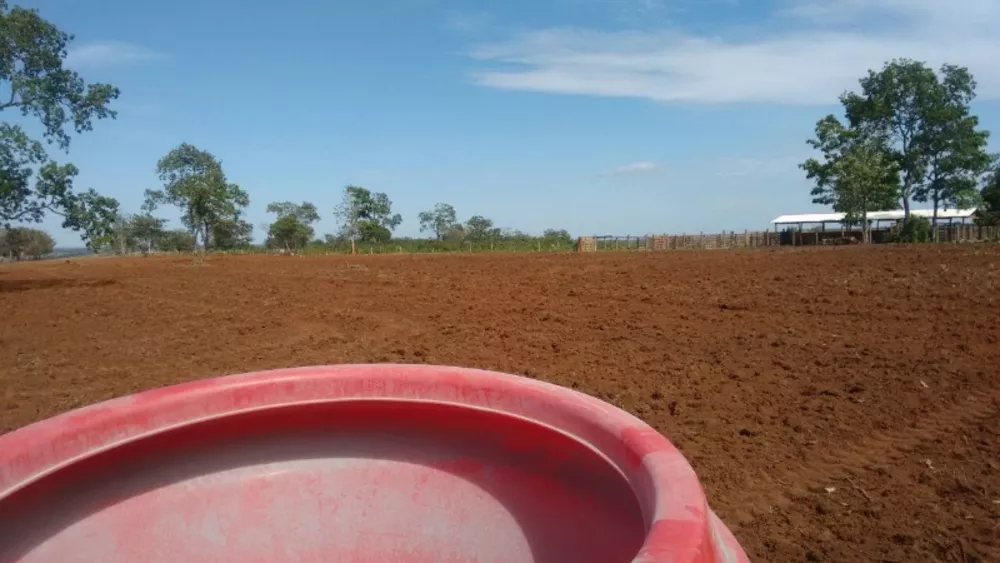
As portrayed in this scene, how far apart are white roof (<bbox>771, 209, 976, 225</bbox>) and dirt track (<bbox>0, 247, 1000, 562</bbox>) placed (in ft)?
151

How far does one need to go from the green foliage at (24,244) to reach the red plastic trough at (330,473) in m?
65.3

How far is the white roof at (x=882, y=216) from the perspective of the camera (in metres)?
55.9

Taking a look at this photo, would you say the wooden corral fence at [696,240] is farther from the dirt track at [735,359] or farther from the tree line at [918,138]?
the dirt track at [735,359]

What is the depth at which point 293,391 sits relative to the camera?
182 centimetres

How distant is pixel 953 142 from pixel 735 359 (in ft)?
184

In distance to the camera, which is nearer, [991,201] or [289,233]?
[991,201]

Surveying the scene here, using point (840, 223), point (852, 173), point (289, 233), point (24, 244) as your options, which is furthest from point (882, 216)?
point (24, 244)

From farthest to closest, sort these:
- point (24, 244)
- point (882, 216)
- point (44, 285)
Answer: point (24, 244), point (882, 216), point (44, 285)

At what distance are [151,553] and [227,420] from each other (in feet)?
1.21

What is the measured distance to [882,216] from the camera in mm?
58156

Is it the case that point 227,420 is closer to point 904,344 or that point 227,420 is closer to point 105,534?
point 105,534

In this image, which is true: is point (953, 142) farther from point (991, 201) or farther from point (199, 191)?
point (199, 191)

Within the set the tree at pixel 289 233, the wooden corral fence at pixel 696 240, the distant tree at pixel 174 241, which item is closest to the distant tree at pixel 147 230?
the distant tree at pixel 174 241

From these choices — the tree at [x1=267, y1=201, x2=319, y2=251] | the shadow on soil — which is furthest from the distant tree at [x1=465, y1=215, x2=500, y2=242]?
the shadow on soil
